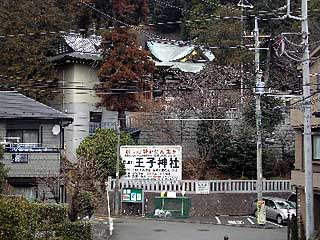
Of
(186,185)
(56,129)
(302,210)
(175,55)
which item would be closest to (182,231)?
(186,185)

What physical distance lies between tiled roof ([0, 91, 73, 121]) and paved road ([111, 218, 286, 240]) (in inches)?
258

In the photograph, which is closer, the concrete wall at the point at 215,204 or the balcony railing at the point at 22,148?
the balcony railing at the point at 22,148

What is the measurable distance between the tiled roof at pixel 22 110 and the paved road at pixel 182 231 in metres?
6.55

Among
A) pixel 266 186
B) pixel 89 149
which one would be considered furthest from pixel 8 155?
pixel 266 186

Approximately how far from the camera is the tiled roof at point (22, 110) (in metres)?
30.1

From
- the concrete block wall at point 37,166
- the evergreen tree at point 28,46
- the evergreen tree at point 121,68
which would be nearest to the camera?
the concrete block wall at point 37,166

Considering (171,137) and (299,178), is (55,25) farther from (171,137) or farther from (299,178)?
(299,178)

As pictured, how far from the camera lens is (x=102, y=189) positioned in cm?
3328

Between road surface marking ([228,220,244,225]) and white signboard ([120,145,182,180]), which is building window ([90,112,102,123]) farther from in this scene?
road surface marking ([228,220,244,225])

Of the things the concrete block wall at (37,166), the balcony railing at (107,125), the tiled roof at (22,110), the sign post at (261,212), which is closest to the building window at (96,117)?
the balcony railing at (107,125)

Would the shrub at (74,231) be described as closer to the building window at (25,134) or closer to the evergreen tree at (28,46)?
the building window at (25,134)

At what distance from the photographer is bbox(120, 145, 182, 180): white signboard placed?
3328 centimetres

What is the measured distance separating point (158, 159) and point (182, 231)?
20.0 ft

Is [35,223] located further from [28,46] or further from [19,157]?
[28,46]
